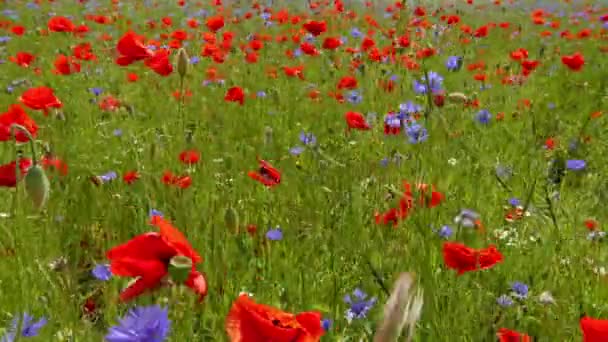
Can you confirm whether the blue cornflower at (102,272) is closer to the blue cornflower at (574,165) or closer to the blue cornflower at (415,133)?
the blue cornflower at (415,133)

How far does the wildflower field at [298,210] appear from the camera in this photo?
1.33 meters


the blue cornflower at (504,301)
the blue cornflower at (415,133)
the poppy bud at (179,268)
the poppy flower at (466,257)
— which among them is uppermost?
the poppy bud at (179,268)

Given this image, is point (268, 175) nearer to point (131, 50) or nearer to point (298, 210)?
point (298, 210)

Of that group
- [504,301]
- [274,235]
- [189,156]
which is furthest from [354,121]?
[504,301]

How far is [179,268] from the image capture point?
92cm

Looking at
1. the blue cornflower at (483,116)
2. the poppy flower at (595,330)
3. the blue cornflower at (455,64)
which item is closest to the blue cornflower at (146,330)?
the poppy flower at (595,330)

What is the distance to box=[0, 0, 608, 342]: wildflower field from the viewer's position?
133 cm

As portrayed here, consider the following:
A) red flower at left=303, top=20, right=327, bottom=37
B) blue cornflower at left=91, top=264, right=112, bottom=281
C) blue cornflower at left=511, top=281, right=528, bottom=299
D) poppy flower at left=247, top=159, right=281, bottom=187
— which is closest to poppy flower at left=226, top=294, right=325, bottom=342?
blue cornflower at left=91, top=264, right=112, bottom=281

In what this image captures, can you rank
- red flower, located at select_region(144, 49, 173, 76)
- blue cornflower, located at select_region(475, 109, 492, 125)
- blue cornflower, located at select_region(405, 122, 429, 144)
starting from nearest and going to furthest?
red flower, located at select_region(144, 49, 173, 76)
blue cornflower, located at select_region(405, 122, 429, 144)
blue cornflower, located at select_region(475, 109, 492, 125)

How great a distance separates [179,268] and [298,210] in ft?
4.38

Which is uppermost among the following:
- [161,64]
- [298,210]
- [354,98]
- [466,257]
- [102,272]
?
[161,64]

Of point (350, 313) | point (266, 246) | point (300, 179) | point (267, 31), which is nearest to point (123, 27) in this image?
point (267, 31)

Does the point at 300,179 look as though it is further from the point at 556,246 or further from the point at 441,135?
the point at 556,246

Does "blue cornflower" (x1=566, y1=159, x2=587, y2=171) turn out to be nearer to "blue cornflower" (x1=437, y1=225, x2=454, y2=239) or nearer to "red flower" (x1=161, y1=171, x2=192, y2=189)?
"blue cornflower" (x1=437, y1=225, x2=454, y2=239)
